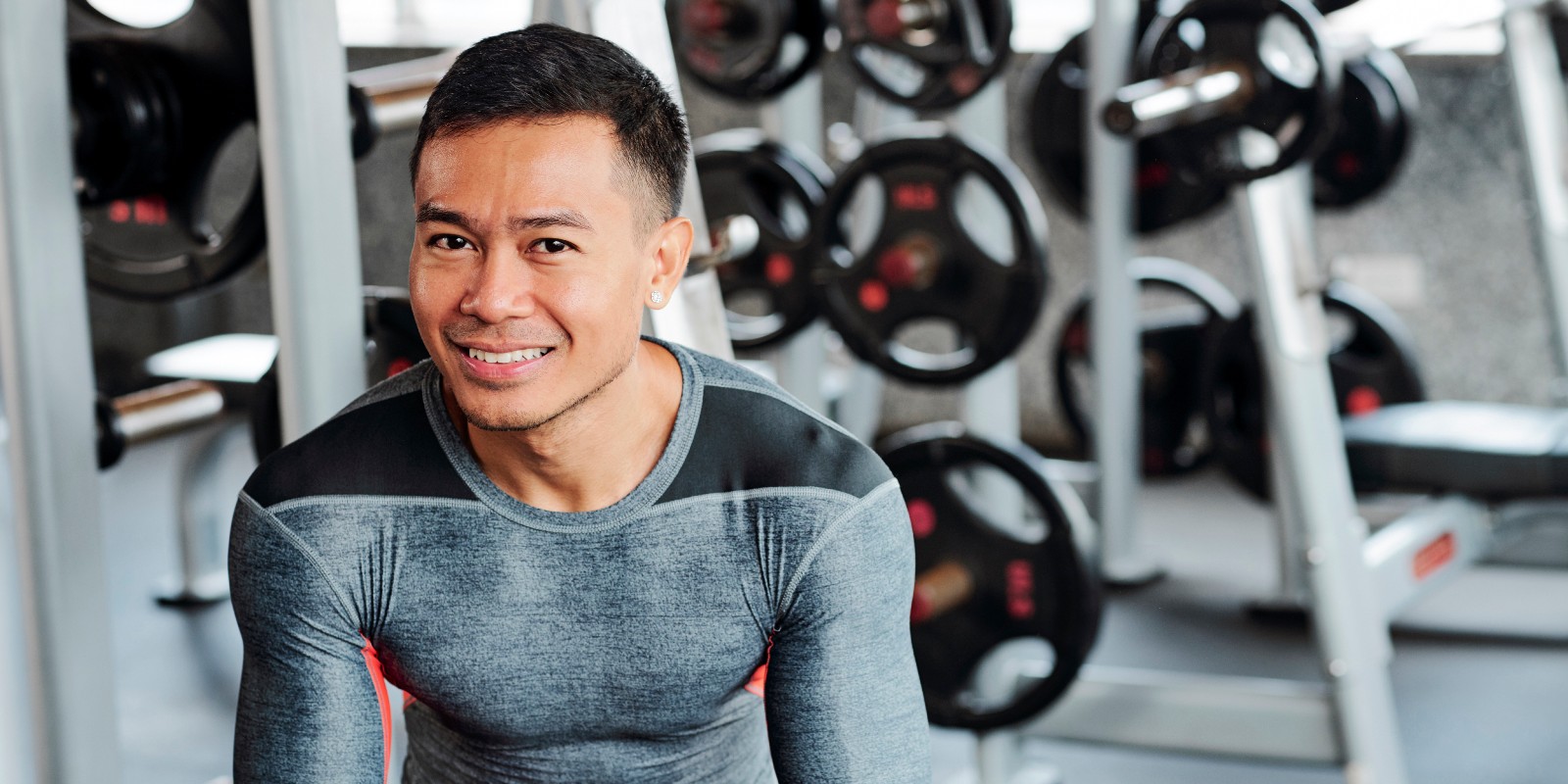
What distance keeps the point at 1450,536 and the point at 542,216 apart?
5.33ft

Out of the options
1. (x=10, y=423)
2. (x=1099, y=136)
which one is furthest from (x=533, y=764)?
(x=1099, y=136)

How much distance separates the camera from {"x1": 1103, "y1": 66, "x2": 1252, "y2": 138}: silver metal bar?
1.60 metres

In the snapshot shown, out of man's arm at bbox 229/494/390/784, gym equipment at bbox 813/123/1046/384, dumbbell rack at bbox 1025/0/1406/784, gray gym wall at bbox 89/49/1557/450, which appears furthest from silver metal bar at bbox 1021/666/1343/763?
gray gym wall at bbox 89/49/1557/450

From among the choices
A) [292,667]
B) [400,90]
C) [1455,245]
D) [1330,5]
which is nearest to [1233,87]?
[1330,5]

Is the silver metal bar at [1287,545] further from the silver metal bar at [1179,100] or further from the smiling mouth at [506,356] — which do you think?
the smiling mouth at [506,356]

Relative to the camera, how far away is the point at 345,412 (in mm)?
953

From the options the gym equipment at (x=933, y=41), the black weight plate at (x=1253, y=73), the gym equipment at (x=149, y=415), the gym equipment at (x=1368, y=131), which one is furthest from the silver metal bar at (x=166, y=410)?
the gym equipment at (x=1368, y=131)

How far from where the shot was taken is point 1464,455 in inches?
82.8

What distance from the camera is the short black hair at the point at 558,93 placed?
84 centimetres

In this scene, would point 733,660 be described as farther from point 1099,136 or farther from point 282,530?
point 1099,136

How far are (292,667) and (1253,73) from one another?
4.07 ft

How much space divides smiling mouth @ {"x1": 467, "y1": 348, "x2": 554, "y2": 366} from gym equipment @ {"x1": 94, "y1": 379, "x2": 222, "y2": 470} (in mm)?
718

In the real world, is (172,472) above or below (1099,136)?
below

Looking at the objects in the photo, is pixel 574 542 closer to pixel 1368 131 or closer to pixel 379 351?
pixel 379 351
